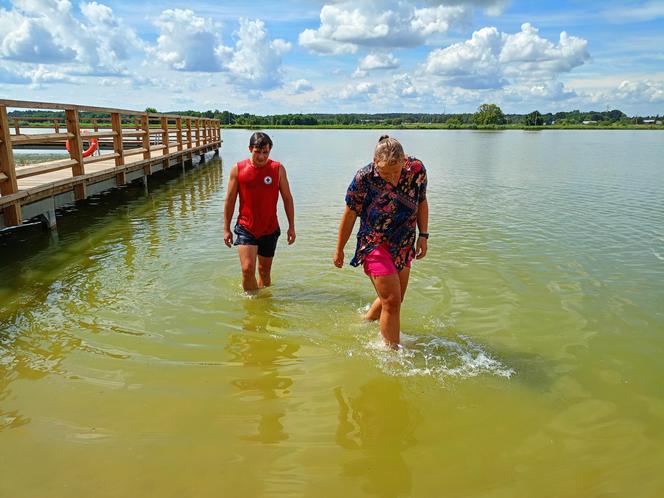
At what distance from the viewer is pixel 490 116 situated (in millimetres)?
140750

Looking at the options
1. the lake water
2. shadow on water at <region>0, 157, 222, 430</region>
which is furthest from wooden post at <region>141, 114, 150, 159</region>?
the lake water

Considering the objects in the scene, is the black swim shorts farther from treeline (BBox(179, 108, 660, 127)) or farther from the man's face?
treeline (BBox(179, 108, 660, 127))

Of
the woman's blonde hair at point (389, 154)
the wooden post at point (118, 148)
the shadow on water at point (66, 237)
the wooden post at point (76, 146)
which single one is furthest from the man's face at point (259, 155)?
the wooden post at point (118, 148)

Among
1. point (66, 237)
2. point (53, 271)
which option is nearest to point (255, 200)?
point (53, 271)

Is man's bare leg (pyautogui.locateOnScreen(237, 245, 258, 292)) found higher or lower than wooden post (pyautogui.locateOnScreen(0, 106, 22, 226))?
lower

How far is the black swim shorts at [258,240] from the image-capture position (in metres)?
5.40

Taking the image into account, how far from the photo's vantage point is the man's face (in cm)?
503

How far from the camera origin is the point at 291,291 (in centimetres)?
609

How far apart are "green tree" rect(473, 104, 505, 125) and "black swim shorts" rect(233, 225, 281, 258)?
5744 inches

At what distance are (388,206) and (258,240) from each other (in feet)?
6.66

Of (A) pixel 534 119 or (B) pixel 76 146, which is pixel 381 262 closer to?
(B) pixel 76 146

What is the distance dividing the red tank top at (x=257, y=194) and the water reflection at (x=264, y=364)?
36.4 inches

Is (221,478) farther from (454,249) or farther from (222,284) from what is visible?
(454,249)

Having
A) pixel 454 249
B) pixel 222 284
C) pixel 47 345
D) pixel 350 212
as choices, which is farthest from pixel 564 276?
pixel 47 345
